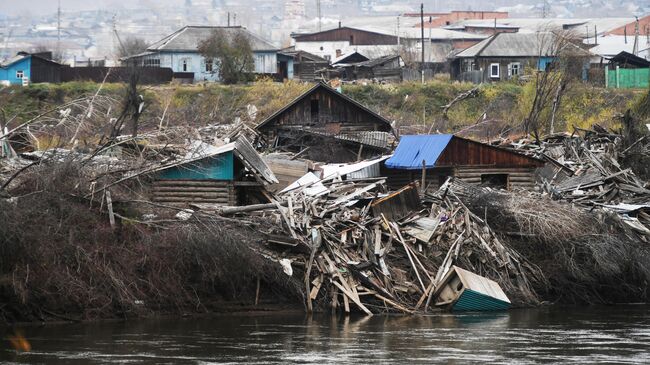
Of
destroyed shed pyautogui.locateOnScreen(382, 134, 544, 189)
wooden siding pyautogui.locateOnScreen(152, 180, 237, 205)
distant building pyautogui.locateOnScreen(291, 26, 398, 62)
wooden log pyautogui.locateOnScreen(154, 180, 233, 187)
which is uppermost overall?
distant building pyautogui.locateOnScreen(291, 26, 398, 62)

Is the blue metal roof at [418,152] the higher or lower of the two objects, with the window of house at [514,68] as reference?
lower

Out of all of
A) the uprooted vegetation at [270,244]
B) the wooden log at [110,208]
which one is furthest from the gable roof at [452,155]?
the wooden log at [110,208]

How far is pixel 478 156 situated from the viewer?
36.2 m

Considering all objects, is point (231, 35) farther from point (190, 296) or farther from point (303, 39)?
point (190, 296)

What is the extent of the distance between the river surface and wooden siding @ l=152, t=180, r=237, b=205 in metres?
4.49

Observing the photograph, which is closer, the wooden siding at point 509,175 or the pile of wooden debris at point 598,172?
the pile of wooden debris at point 598,172

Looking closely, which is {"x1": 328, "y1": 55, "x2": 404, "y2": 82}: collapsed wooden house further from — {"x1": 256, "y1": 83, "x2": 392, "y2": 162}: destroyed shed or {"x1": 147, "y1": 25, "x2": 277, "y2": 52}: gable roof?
{"x1": 256, "y1": 83, "x2": 392, "y2": 162}: destroyed shed

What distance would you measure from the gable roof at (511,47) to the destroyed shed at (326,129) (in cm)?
3458

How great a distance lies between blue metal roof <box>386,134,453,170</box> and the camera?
35.8 meters

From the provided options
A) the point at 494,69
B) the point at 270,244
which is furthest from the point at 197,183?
the point at 494,69

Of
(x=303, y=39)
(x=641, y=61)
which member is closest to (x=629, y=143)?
(x=641, y=61)

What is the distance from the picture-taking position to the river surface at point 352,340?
23156mm

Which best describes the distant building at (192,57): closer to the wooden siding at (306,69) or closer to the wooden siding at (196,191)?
the wooden siding at (306,69)

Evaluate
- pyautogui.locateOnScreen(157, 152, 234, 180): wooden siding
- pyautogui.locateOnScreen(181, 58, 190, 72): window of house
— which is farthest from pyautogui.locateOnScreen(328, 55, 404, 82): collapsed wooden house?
pyautogui.locateOnScreen(157, 152, 234, 180): wooden siding
